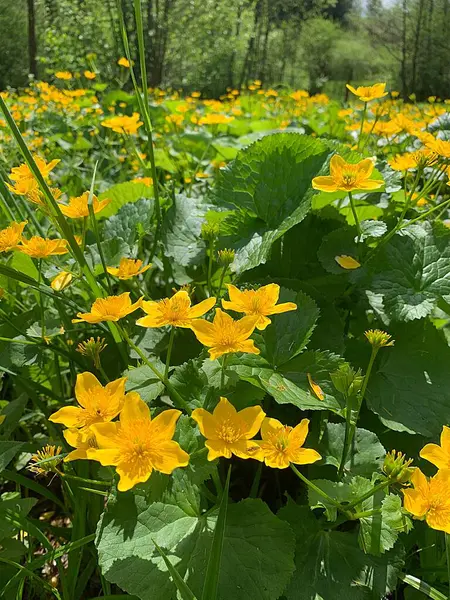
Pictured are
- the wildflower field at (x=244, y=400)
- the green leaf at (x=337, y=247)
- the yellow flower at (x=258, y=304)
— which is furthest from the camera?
the green leaf at (x=337, y=247)

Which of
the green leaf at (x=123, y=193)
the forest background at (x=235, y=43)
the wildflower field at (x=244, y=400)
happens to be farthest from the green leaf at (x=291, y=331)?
the forest background at (x=235, y=43)

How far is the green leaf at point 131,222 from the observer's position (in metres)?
1.50

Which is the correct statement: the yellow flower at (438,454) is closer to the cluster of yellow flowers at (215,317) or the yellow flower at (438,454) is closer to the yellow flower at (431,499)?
the yellow flower at (431,499)

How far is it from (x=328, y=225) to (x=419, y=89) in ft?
80.7

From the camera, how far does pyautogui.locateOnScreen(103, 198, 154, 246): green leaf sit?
4.91 ft

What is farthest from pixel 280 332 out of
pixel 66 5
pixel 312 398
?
pixel 66 5

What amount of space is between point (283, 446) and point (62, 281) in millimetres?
628

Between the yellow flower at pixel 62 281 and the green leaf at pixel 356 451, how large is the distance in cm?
63

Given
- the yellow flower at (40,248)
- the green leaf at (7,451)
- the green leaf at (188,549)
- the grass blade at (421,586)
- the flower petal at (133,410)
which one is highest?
the yellow flower at (40,248)

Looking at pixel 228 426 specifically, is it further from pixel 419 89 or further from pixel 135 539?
pixel 419 89

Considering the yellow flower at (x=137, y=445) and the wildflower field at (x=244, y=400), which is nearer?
the yellow flower at (x=137, y=445)

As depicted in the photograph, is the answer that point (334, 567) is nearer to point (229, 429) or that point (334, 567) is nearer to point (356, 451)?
point (356, 451)

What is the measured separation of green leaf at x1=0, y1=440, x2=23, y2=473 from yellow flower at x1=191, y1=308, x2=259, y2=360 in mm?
433

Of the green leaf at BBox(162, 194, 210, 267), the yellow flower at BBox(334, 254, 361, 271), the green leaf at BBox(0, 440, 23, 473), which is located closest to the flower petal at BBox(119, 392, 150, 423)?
the green leaf at BBox(0, 440, 23, 473)
